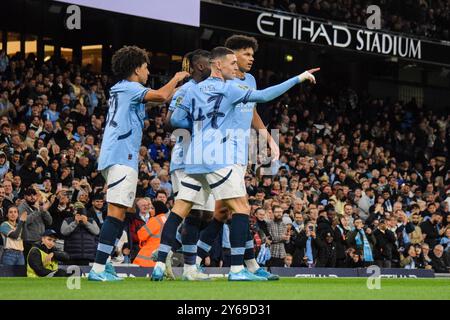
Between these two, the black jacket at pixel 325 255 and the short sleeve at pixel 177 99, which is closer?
the short sleeve at pixel 177 99

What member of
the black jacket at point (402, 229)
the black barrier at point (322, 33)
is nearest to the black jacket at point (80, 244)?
the black jacket at point (402, 229)

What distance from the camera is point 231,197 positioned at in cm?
988

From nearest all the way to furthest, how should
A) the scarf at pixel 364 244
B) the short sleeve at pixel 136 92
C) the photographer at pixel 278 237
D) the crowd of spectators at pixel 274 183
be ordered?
the short sleeve at pixel 136 92 → the crowd of spectators at pixel 274 183 → the photographer at pixel 278 237 → the scarf at pixel 364 244

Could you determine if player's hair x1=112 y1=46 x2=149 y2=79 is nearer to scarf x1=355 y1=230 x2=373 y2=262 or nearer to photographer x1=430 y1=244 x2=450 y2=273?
scarf x1=355 y1=230 x2=373 y2=262

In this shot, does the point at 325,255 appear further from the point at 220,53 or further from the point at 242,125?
the point at 220,53

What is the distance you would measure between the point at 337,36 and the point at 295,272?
1345cm

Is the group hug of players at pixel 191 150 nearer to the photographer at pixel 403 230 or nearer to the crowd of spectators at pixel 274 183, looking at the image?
the crowd of spectators at pixel 274 183

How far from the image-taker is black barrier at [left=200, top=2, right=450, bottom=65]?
83.9 ft

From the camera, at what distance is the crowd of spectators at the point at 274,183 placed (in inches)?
642

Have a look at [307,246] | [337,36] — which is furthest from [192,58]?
[337,36]

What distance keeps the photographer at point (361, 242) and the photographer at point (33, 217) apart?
6870mm

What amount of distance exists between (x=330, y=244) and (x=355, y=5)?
13933 mm

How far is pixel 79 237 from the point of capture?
15.6 meters

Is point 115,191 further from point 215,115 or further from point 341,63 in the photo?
point 341,63
